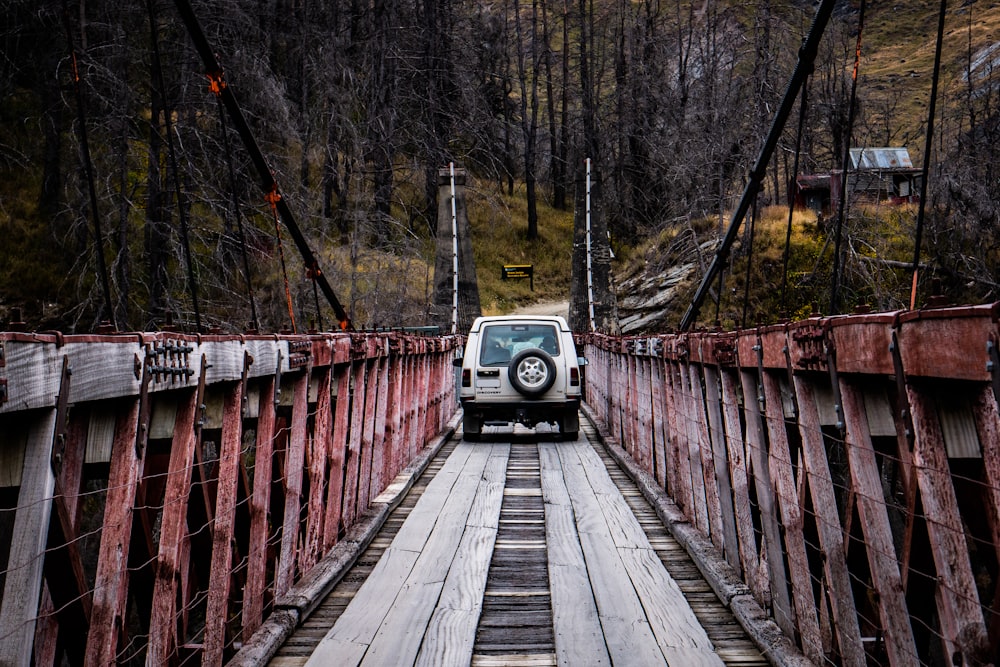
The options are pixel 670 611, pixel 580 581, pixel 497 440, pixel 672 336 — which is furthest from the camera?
pixel 497 440

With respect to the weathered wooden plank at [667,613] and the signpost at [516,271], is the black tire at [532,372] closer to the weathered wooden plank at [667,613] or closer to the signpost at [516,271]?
the weathered wooden plank at [667,613]

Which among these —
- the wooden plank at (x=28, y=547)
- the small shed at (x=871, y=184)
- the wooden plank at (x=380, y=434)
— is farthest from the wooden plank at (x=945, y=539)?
the small shed at (x=871, y=184)

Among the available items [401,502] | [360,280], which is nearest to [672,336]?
[401,502]

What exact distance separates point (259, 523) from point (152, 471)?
1.55 metres

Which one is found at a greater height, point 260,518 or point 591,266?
point 591,266

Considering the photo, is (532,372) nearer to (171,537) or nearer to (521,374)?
(521,374)

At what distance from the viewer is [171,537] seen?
10.0ft

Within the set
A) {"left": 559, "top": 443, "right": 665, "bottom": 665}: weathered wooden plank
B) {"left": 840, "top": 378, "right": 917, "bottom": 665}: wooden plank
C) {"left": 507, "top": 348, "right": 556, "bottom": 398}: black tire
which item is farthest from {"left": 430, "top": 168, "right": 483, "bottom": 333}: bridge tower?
{"left": 840, "top": 378, "right": 917, "bottom": 665}: wooden plank

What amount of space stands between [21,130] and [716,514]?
18.0m

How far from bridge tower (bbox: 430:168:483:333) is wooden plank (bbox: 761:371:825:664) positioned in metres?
23.0

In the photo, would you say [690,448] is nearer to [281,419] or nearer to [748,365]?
[748,365]

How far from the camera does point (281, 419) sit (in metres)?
7.21

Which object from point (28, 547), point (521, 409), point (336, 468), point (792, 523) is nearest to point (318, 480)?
point (336, 468)

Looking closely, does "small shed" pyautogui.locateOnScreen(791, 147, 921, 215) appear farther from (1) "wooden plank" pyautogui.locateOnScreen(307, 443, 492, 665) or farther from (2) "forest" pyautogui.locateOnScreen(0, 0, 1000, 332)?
(1) "wooden plank" pyautogui.locateOnScreen(307, 443, 492, 665)
